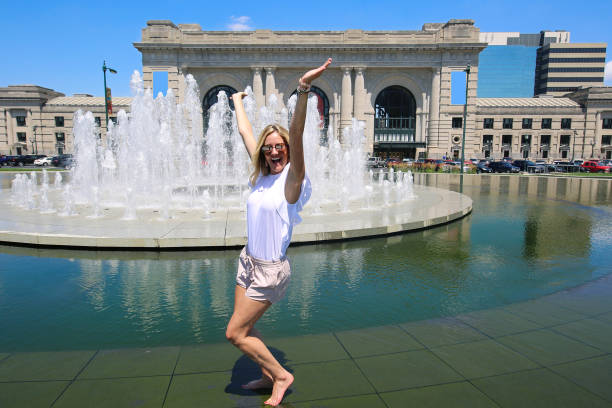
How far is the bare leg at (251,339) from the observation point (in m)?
2.62

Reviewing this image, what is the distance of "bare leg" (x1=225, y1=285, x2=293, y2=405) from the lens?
2.62m

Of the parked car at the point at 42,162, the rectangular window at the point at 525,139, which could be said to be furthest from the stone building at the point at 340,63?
the rectangular window at the point at 525,139

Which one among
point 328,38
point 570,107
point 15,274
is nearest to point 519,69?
point 570,107

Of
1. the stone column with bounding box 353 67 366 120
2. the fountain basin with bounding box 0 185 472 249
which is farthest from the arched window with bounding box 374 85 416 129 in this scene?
the fountain basin with bounding box 0 185 472 249

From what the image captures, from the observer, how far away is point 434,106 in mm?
49344

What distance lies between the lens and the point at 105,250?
7.22m

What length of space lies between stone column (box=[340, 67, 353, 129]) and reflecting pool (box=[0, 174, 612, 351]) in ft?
141

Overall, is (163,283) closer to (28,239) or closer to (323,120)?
(28,239)

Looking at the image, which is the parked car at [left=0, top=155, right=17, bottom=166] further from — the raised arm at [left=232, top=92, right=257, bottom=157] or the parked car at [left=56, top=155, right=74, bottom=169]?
the raised arm at [left=232, top=92, right=257, bottom=157]

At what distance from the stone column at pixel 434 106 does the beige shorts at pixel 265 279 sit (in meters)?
50.9

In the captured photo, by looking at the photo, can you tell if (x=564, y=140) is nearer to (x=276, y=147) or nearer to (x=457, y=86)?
(x=457, y=86)

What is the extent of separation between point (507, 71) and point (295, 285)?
4799 inches

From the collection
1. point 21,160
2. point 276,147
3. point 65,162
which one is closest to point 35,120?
point 21,160

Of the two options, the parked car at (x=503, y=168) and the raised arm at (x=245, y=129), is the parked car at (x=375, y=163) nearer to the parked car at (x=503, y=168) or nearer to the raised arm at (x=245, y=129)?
the parked car at (x=503, y=168)
